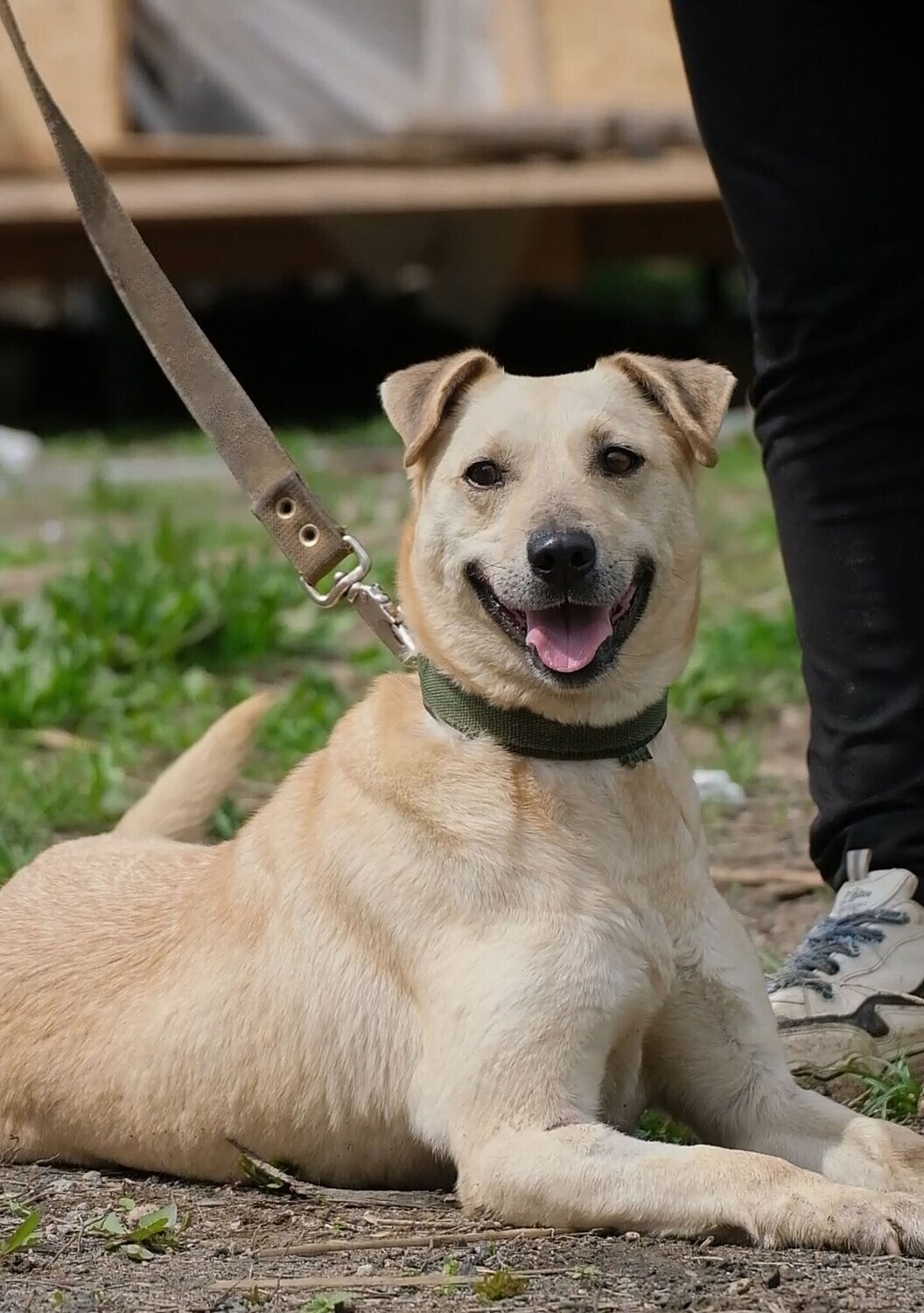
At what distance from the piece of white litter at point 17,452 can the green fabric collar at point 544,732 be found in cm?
620

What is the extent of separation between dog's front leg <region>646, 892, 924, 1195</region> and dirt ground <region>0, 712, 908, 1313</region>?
1.16 ft

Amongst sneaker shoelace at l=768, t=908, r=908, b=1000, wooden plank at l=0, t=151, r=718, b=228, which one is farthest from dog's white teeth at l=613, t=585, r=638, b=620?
wooden plank at l=0, t=151, r=718, b=228

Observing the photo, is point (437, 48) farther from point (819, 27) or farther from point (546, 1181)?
point (546, 1181)

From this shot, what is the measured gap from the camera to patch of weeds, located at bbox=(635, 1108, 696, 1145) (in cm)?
305

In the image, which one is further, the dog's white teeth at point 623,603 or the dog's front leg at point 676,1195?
the dog's white teeth at point 623,603

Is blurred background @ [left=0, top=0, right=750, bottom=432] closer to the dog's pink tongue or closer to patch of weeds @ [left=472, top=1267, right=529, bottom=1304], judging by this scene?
the dog's pink tongue

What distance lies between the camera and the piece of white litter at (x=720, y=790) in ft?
Result: 15.8

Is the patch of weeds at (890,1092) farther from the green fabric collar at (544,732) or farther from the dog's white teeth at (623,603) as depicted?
the dog's white teeth at (623,603)

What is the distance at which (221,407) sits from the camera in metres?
3.20

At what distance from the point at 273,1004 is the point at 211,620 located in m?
3.05

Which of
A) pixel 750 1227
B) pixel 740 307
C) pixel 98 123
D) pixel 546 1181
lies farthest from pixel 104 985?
pixel 740 307

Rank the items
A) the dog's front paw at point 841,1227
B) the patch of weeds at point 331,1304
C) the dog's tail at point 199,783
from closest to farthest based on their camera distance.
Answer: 1. the patch of weeds at point 331,1304
2. the dog's front paw at point 841,1227
3. the dog's tail at point 199,783

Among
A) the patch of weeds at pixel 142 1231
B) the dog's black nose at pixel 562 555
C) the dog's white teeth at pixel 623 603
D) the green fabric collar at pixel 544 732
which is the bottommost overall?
the patch of weeds at pixel 142 1231

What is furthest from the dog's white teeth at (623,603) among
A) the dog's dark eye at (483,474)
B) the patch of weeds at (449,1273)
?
the patch of weeds at (449,1273)
